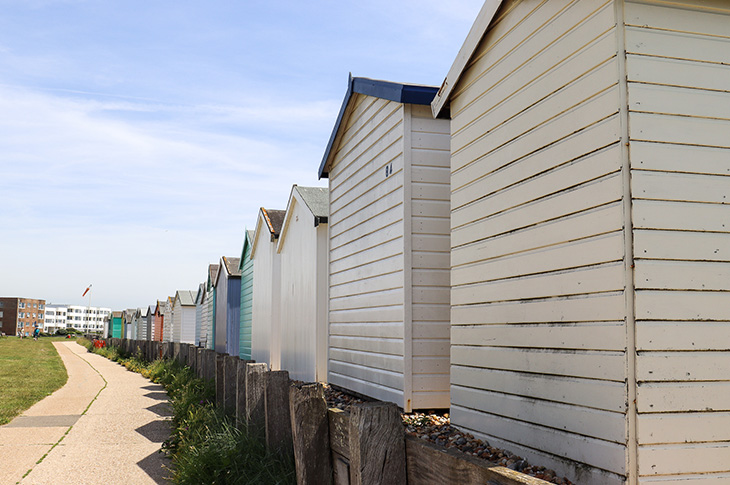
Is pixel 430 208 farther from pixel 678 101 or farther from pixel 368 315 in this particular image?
pixel 678 101

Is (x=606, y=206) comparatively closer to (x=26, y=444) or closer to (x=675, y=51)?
(x=675, y=51)

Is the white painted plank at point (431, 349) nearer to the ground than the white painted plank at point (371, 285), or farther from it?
nearer to the ground

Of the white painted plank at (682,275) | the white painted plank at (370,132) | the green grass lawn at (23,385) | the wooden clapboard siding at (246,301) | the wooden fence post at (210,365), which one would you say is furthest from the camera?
the wooden clapboard siding at (246,301)

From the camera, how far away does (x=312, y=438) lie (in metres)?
4.44

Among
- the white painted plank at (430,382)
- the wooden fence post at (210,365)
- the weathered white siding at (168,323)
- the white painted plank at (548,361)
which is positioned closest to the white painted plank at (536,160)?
the white painted plank at (548,361)

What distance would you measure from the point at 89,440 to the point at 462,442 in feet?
16.9

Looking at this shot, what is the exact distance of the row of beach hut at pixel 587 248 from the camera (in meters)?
3.95

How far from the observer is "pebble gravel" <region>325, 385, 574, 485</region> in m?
4.73

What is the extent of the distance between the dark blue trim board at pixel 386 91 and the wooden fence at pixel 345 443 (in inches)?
148

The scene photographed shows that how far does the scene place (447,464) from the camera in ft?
10.2

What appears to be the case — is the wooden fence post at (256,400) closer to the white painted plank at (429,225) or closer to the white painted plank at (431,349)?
the white painted plank at (431,349)

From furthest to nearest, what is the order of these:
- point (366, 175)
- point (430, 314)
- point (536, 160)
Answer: point (366, 175)
point (430, 314)
point (536, 160)

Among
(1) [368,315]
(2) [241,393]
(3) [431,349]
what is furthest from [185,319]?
(3) [431,349]

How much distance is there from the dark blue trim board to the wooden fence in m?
3.75
